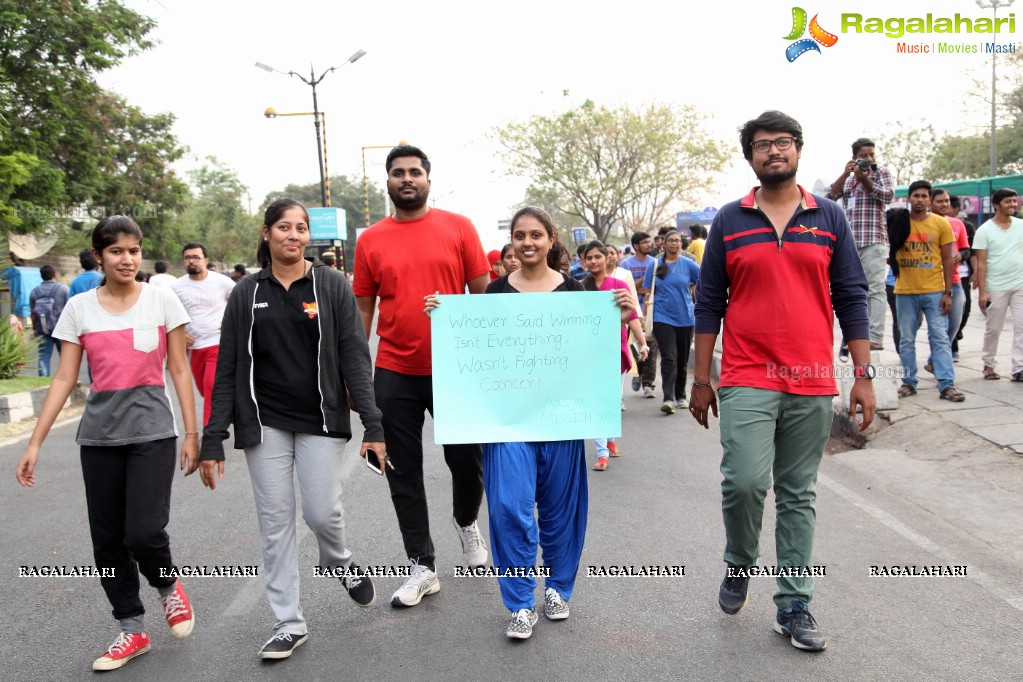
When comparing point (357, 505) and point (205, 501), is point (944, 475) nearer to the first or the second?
point (357, 505)

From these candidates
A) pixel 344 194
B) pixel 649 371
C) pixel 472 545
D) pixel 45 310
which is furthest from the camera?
pixel 344 194

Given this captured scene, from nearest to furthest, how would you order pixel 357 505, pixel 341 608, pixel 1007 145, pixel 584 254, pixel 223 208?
pixel 341 608 < pixel 357 505 < pixel 584 254 < pixel 1007 145 < pixel 223 208

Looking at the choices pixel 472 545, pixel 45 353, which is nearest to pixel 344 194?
pixel 45 353

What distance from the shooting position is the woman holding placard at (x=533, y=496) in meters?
3.84

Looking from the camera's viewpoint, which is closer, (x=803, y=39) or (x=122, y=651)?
(x=122, y=651)

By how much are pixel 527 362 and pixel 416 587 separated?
1.20 m

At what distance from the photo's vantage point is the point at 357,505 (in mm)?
6086

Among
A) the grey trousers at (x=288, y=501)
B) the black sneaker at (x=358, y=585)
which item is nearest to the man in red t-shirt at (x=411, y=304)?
the black sneaker at (x=358, y=585)

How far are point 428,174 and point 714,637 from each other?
249cm

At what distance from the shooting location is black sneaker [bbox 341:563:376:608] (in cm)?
A: 400

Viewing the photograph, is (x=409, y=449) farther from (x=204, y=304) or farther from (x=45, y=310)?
(x=45, y=310)

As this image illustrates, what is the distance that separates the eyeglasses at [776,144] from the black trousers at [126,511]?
9.22 ft

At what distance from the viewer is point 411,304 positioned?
4309 mm

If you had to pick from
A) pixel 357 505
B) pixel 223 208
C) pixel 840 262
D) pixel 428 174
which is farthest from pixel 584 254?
pixel 223 208
